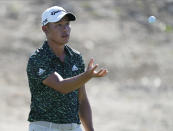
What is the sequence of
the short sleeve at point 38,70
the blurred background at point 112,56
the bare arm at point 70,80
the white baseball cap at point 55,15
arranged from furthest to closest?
the blurred background at point 112,56 → the white baseball cap at point 55,15 → the short sleeve at point 38,70 → the bare arm at point 70,80

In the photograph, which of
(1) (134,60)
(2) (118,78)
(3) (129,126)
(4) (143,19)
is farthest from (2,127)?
(4) (143,19)

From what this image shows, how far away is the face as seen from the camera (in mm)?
4664

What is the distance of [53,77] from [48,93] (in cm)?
19

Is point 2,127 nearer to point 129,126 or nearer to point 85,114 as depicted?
point 129,126

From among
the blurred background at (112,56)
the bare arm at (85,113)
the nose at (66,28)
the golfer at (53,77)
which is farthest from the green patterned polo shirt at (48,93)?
the blurred background at (112,56)

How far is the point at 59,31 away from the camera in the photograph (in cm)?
466

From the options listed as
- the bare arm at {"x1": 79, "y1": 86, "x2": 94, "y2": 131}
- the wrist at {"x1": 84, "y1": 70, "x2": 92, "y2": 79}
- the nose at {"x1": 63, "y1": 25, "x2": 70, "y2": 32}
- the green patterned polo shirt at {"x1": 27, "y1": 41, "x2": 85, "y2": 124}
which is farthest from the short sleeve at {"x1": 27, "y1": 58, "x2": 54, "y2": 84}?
the bare arm at {"x1": 79, "y1": 86, "x2": 94, "y2": 131}

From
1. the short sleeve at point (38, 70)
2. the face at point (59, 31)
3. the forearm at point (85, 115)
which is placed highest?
the face at point (59, 31)

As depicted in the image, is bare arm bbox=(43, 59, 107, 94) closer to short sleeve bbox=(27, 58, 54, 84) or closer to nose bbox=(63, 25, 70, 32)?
short sleeve bbox=(27, 58, 54, 84)

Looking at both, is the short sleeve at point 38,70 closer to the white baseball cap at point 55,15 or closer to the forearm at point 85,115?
the white baseball cap at point 55,15

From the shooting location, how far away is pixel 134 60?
1636 cm

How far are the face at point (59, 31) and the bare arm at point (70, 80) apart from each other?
0.32 metres

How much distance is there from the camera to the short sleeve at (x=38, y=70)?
4512 mm

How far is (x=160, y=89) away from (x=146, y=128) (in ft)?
8.70
